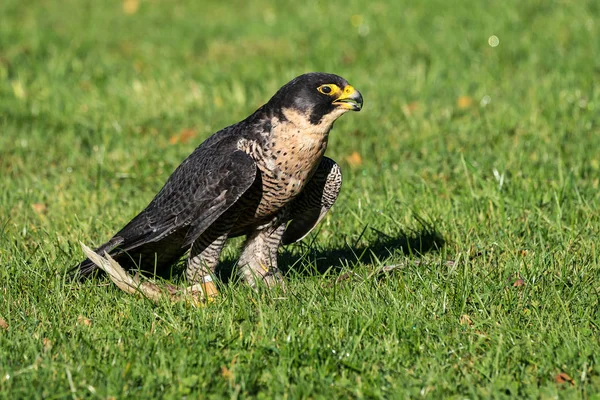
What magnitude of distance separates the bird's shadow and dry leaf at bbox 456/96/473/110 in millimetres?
2808

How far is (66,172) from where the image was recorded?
7.41 meters

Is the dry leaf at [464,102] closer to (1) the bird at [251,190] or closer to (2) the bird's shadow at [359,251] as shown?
(2) the bird's shadow at [359,251]

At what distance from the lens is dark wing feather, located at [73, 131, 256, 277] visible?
475 cm

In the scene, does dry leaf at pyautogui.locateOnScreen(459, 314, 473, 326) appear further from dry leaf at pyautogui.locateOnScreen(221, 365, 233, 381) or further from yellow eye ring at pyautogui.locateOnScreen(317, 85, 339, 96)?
yellow eye ring at pyautogui.locateOnScreen(317, 85, 339, 96)

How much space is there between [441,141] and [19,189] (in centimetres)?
342

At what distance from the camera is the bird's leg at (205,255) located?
200 inches

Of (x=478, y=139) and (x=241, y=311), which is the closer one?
(x=241, y=311)

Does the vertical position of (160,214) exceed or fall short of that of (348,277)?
it exceeds it

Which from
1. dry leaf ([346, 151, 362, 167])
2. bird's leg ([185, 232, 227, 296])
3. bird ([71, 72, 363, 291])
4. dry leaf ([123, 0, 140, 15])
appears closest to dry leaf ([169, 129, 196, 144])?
dry leaf ([346, 151, 362, 167])

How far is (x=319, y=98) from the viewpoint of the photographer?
15.8 ft

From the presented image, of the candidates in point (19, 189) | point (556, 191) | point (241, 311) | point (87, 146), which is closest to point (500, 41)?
point (556, 191)

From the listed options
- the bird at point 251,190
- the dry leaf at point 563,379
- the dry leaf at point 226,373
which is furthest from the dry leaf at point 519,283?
the dry leaf at point 226,373

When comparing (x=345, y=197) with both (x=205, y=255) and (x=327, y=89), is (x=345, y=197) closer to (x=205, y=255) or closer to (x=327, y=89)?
(x=205, y=255)

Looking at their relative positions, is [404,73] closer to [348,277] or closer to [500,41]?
[500,41]
